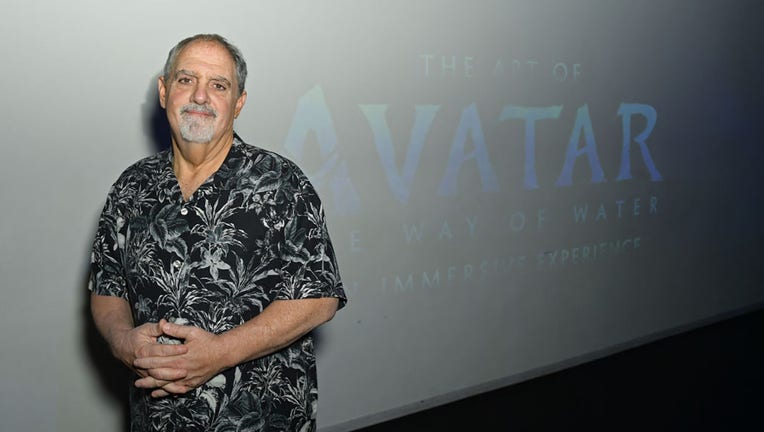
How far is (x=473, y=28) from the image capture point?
330cm

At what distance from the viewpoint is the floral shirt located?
62.4 inches

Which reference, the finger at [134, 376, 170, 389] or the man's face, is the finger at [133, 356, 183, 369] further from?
the man's face

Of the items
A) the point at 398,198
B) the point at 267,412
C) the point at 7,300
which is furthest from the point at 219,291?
the point at 398,198

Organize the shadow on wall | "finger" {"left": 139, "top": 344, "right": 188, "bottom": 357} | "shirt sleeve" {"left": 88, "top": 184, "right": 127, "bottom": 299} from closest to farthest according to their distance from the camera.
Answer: "finger" {"left": 139, "top": 344, "right": 188, "bottom": 357}, "shirt sleeve" {"left": 88, "top": 184, "right": 127, "bottom": 299}, the shadow on wall

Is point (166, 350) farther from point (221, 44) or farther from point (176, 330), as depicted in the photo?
point (221, 44)

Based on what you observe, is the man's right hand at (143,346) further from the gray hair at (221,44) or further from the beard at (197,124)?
the gray hair at (221,44)

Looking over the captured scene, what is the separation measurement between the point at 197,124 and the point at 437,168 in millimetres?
1719

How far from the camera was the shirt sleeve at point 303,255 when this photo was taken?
1.60 meters

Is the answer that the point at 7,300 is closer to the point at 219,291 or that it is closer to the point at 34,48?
the point at 34,48

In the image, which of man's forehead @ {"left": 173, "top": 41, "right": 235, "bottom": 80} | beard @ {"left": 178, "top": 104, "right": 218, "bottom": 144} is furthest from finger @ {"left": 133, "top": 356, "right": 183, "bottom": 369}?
man's forehead @ {"left": 173, "top": 41, "right": 235, "bottom": 80}

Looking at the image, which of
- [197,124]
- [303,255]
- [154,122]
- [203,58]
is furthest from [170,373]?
[154,122]

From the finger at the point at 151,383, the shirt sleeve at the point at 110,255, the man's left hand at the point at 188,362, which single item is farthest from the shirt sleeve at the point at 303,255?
the shirt sleeve at the point at 110,255

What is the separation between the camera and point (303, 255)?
5.31ft

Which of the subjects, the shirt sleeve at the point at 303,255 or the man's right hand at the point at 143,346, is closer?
the man's right hand at the point at 143,346
